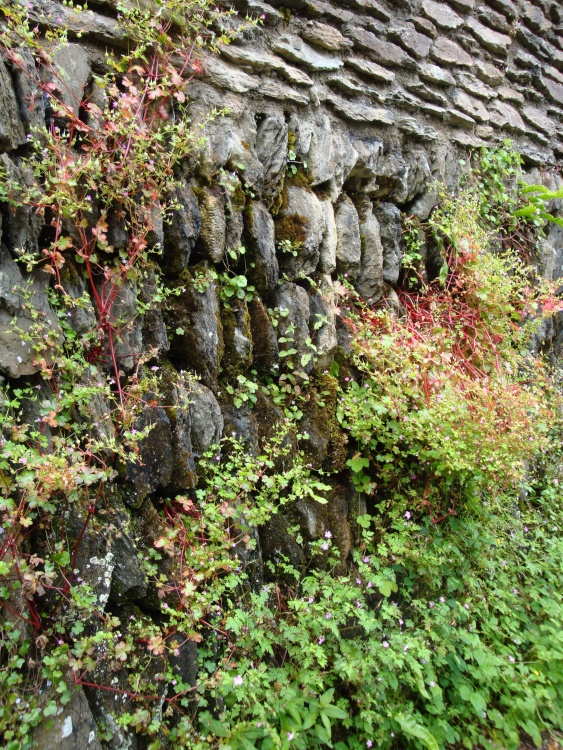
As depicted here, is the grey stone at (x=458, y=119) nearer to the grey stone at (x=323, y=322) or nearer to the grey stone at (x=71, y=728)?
the grey stone at (x=323, y=322)

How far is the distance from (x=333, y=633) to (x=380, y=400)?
131 centimetres

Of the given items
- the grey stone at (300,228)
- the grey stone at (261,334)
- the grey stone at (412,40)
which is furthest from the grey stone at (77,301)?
the grey stone at (412,40)

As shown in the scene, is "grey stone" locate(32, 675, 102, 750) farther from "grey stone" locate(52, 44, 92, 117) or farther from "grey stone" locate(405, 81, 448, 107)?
"grey stone" locate(405, 81, 448, 107)

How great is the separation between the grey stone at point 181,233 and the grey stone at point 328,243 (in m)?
0.90

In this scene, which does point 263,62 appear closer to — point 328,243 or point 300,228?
point 300,228

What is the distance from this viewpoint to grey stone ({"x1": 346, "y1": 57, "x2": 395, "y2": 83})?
3324mm

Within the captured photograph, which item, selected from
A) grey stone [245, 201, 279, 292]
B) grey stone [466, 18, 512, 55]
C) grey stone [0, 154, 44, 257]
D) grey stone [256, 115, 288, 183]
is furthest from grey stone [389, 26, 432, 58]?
grey stone [0, 154, 44, 257]

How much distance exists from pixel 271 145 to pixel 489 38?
9.16 feet

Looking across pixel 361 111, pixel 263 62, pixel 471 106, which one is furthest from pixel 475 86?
pixel 263 62

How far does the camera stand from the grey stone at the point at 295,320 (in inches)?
114

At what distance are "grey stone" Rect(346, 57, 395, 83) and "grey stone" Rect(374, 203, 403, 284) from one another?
2.67 feet

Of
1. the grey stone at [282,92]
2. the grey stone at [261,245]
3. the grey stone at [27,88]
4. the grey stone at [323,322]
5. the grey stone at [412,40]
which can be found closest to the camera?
the grey stone at [27,88]

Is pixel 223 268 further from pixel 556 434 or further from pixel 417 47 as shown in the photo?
pixel 556 434

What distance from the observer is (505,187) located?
4520 millimetres
